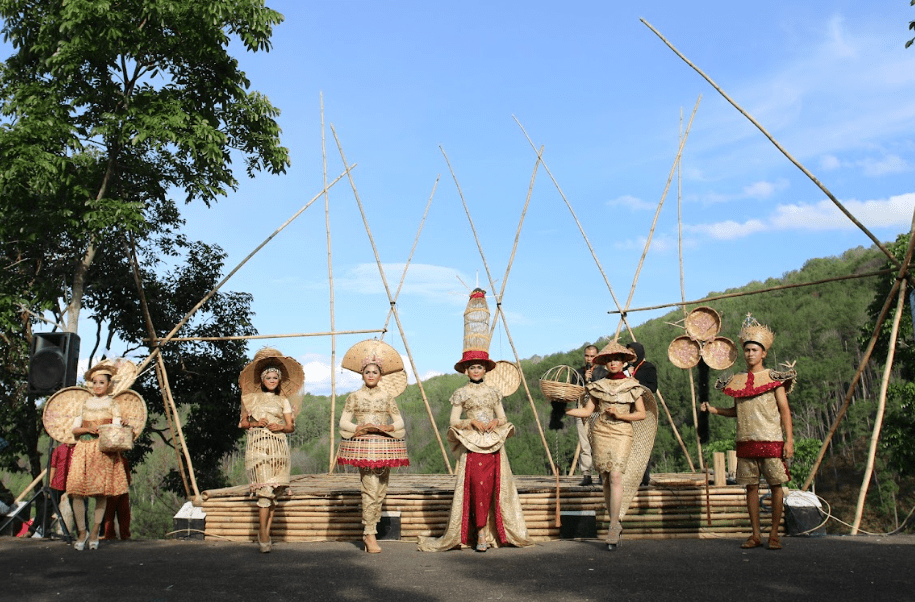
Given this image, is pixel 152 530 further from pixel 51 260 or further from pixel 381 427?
pixel 381 427

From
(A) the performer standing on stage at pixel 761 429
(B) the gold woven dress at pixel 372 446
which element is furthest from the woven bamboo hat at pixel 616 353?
(B) the gold woven dress at pixel 372 446

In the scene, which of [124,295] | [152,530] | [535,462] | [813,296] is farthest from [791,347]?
[124,295]

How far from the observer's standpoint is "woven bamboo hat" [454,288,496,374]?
6051 millimetres

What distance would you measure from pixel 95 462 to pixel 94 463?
0.04ft

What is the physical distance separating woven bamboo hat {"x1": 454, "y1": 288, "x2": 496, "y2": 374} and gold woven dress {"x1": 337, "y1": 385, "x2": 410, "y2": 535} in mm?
680

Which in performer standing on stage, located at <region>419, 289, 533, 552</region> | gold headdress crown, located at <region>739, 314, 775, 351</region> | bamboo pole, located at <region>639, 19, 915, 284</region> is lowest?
performer standing on stage, located at <region>419, 289, 533, 552</region>

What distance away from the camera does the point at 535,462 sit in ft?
148

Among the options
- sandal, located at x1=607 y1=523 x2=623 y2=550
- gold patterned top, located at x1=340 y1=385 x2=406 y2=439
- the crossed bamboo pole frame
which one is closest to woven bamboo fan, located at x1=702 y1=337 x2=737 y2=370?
the crossed bamboo pole frame

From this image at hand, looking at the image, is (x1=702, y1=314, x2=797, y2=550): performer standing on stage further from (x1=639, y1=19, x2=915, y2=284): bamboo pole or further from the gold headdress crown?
(x1=639, y1=19, x2=915, y2=284): bamboo pole

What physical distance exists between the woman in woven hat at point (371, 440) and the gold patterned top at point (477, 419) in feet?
1.44

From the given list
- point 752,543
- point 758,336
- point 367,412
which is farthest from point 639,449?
point 367,412

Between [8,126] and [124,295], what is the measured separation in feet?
14.9

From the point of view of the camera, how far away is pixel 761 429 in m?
5.72

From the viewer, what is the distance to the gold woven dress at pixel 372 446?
19.2 ft
